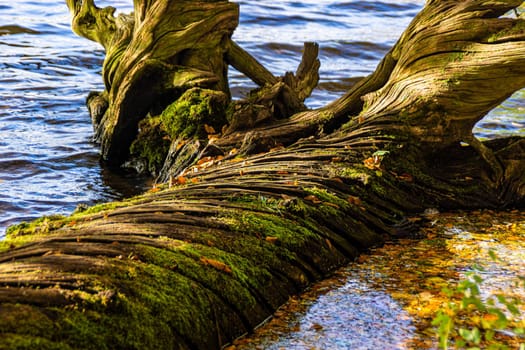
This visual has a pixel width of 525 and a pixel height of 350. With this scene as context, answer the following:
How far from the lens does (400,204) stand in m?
6.34

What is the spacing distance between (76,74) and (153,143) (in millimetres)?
5777

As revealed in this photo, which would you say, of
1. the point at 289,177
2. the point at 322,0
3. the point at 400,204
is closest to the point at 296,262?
the point at 289,177

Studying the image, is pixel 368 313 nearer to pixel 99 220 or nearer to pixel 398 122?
pixel 99 220

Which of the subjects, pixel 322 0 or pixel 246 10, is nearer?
pixel 246 10

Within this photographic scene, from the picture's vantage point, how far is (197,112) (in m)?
8.03

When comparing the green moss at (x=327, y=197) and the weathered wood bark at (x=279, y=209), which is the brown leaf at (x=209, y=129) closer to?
the weathered wood bark at (x=279, y=209)

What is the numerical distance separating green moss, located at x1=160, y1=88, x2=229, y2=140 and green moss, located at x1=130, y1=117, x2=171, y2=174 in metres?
0.45

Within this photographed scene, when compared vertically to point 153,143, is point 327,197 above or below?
above

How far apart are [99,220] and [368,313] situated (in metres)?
1.67

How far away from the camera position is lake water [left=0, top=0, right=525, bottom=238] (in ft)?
29.0

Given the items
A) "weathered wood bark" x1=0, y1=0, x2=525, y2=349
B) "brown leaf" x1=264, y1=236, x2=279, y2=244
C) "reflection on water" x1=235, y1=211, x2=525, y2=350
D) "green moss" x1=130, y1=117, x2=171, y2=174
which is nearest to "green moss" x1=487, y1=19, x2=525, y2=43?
"weathered wood bark" x1=0, y1=0, x2=525, y2=349

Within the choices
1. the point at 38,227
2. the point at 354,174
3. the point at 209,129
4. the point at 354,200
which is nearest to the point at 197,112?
the point at 209,129

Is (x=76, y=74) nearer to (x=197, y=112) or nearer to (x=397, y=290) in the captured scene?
(x=197, y=112)

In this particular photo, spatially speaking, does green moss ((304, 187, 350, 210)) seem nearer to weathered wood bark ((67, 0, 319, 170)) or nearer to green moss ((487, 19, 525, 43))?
green moss ((487, 19, 525, 43))
